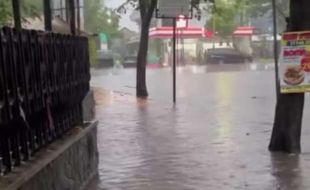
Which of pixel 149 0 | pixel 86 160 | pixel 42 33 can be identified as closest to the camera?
pixel 42 33

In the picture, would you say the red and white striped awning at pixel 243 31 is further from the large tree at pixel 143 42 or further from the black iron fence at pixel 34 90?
the black iron fence at pixel 34 90

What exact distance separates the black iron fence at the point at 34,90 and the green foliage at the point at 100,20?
67.0 meters

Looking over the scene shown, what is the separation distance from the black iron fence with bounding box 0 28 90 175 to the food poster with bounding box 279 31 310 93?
3523 millimetres

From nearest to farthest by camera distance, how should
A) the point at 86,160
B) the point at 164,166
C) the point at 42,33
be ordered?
1. the point at 42,33
2. the point at 86,160
3. the point at 164,166

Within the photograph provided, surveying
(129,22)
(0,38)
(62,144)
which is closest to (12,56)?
(0,38)

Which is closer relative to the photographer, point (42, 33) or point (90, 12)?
point (42, 33)

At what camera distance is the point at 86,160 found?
25.8ft

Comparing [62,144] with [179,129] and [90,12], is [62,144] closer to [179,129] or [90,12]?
[179,129]

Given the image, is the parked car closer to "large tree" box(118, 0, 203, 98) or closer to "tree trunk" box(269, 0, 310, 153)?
"large tree" box(118, 0, 203, 98)

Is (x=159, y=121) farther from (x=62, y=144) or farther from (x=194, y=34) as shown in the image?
(x=194, y=34)

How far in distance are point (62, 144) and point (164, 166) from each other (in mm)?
2580

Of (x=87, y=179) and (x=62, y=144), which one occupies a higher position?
(x=62, y=144)

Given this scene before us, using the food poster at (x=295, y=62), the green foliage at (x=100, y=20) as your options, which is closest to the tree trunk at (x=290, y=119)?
the food poster at (x=295, y=62)

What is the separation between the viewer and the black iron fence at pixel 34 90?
18.0 feet
